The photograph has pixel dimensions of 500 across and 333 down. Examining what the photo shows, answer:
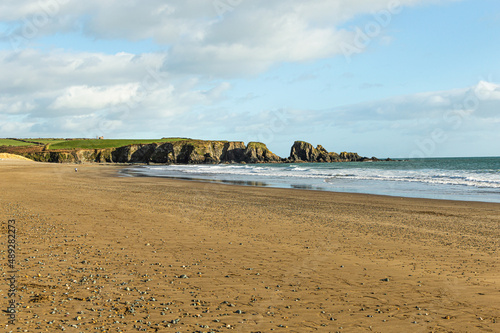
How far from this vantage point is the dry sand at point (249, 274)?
5.55 meters

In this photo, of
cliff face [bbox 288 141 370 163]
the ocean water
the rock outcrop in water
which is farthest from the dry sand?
cliff face [bbox 288 141 370 163]

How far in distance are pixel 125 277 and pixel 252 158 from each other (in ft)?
508

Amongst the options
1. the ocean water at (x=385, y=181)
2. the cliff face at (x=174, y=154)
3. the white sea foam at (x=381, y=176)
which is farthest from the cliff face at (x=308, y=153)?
the ocean water at (x=385, y=181)

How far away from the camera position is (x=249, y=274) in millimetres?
7699

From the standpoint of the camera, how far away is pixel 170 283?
7.00 m

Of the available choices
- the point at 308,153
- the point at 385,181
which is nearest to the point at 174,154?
the point at 308,153

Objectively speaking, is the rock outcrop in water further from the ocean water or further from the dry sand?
the dry sand

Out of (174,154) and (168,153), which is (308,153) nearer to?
(174,154)

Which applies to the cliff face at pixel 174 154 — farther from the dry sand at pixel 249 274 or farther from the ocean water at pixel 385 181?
the dry sand at pixel 249 274

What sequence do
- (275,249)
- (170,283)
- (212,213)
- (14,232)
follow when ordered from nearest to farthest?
(170,283) → (275,249) → (14,232) → (212,213)

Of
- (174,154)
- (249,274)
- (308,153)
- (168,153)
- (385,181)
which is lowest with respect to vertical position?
(249,274)

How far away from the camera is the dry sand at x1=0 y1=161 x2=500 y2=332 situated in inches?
219

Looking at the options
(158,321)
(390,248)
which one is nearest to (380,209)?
(390,248)

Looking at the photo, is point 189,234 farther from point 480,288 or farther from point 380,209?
point 380,209
